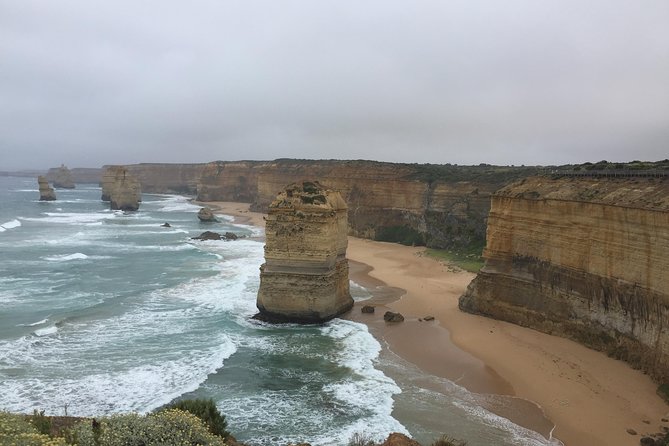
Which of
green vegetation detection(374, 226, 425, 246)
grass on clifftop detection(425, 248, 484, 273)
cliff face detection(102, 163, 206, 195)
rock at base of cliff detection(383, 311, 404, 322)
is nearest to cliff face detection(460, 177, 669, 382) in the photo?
rock at base of cliff detection(383, 311, 404, 322)

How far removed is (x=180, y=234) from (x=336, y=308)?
3329cm

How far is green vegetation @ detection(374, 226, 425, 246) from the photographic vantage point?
4497 centimetres

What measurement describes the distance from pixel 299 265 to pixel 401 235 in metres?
26.9

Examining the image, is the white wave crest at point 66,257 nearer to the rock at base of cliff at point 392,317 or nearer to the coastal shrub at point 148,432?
the rock at base of cliff at point 392,317

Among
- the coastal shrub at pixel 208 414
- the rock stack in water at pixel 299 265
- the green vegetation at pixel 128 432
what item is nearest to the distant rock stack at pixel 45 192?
the rock stack in water at pixel 299 265

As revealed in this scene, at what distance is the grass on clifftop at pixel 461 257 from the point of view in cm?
3441

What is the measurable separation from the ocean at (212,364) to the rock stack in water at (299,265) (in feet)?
2.63

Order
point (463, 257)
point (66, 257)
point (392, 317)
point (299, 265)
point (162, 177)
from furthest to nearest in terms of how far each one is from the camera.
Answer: point (162, 177)
point (463, 257)
point (66, 257)
point (392, 317)
point (299, 265)

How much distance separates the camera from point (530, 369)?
16406mm

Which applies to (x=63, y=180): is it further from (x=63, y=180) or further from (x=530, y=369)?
(x=530, y=369)

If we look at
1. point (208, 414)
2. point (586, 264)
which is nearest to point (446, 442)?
point (208, 414)

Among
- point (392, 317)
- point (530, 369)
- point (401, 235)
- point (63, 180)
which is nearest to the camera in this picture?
point (530, 369)

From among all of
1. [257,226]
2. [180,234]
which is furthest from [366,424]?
[257,226]

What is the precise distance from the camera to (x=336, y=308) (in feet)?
71.9
